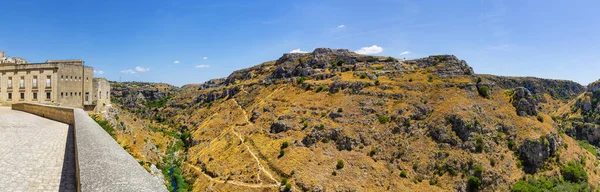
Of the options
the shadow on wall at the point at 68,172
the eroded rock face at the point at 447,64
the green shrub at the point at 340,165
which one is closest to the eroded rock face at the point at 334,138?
the green shrub at the point at 340,165

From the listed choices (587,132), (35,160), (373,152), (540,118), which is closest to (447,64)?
(540,118)

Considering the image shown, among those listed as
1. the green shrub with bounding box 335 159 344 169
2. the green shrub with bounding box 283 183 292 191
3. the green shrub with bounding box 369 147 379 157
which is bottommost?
the green shrub with bounding box 283 183 292 191

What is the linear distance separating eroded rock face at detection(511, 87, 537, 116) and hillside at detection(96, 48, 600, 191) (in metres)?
0.23

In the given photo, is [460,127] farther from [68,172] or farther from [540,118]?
[68,172]

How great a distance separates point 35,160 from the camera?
1207cm

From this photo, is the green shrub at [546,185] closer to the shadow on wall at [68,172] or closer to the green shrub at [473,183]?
the green shrub at [473,183]

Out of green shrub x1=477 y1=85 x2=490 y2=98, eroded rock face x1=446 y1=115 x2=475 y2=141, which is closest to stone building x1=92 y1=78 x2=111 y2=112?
eroded rock face x1=446 y1=115 x2=475 y2=141

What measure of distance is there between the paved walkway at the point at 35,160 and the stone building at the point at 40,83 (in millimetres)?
19611

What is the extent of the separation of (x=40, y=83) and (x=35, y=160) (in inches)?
1158

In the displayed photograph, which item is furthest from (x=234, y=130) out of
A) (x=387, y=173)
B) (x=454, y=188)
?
(x=454, y=188)

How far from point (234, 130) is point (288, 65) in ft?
172

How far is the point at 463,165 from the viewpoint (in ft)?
183

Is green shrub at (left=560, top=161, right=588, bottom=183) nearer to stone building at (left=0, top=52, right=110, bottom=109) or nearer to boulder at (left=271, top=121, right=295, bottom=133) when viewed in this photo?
boulder at (left=271, top=121, right=295, bottom=133)

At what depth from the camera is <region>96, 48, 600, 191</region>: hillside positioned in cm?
5466
